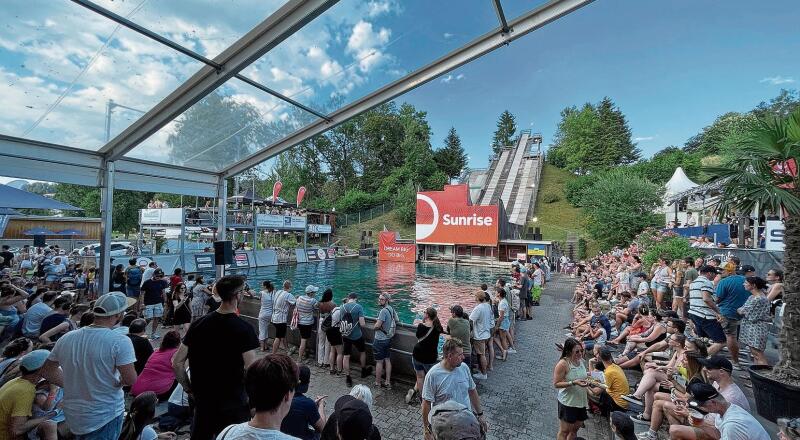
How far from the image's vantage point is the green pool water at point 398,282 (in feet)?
43.9

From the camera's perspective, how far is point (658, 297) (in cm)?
849

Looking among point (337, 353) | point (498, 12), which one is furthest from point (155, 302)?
point (498, 12)

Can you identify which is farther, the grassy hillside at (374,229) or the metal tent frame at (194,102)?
the grassy hillside at (374,229)

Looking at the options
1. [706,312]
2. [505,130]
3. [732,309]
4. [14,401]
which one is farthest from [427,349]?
[505,130]

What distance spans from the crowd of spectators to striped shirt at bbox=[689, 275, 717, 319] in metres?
0.01

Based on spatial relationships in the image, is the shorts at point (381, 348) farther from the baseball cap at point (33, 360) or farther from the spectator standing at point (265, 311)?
the baseball cap at point (33, 360)

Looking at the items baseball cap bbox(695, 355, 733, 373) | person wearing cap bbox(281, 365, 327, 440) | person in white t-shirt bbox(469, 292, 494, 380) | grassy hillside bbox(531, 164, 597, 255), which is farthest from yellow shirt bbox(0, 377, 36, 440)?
grassy hillside bbox(531, 164, 597, 255)

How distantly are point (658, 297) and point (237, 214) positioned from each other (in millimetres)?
24468

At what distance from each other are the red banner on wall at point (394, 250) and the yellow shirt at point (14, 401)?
2729 cm

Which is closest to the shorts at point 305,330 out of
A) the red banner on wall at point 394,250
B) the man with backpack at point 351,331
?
the man with backpack at point 351,331

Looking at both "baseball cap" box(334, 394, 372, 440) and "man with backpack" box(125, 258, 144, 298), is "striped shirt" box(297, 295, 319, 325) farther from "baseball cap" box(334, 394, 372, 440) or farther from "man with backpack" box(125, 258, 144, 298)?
"man with backpack" box(125, 258, 144, 298)

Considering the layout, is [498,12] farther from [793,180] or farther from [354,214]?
[354,214]

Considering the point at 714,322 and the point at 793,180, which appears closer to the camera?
the point at 793,180

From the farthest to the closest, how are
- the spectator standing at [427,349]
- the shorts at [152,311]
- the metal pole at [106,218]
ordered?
the shorts at [152,311]
the metal pole at [106,218]
the spectator standing at [427,349]
